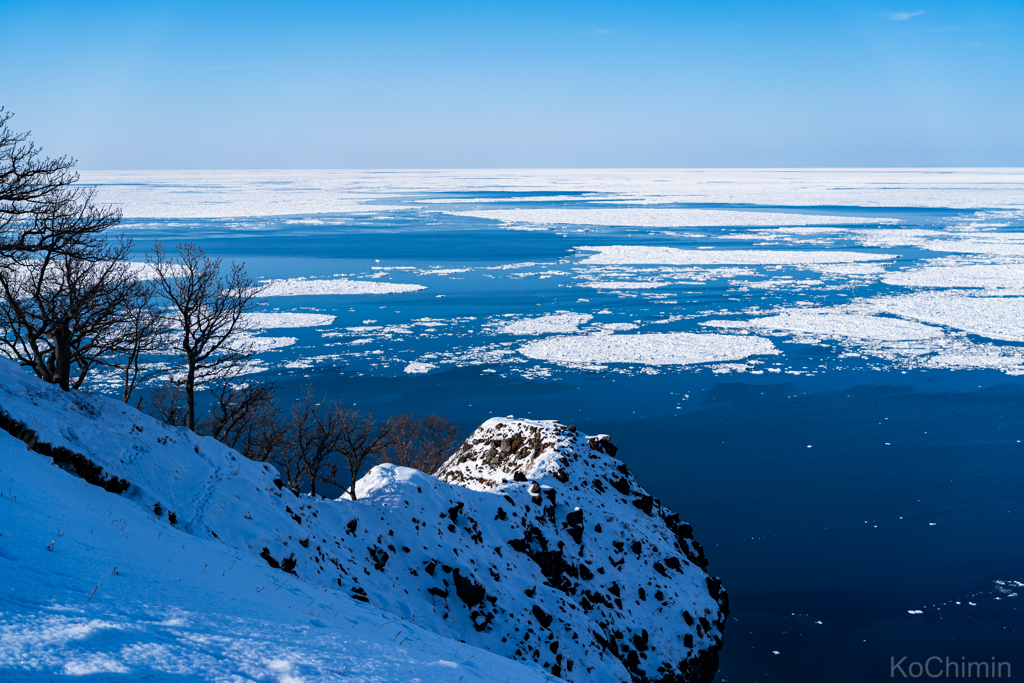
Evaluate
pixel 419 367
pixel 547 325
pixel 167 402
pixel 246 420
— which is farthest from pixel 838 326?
pixel 167 402

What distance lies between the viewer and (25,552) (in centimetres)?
711

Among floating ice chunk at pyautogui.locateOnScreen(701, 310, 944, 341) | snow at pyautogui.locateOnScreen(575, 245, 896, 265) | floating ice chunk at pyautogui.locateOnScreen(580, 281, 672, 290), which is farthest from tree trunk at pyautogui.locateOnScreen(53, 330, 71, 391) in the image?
snow at pyautogui.locateOnScreen(575, 245, 896, 265)

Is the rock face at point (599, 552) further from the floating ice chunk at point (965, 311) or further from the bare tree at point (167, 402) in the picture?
the floating ice chunk at point (965, 311)

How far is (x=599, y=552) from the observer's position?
21.3 m

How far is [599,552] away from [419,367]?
2112 centimetres

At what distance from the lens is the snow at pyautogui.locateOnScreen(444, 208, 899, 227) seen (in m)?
118

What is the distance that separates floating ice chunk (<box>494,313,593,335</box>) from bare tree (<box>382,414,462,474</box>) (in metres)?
15.4

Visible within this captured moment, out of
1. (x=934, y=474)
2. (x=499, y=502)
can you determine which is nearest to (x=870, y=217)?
(x=934, y=474)

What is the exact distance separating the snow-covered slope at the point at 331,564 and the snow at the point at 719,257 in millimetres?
53644

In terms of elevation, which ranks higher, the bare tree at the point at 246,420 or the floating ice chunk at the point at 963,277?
the floating ice chunk at the point at 963,277

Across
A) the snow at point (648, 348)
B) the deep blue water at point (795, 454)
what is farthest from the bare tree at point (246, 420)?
the snow at point (648, 348)

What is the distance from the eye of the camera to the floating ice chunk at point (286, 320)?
155ft

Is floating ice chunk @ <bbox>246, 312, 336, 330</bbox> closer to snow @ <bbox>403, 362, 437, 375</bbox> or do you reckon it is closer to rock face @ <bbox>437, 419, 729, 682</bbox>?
snow @ <bbox>403, 362, 437, 375</bbox>

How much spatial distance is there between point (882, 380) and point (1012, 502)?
13.0 metres
